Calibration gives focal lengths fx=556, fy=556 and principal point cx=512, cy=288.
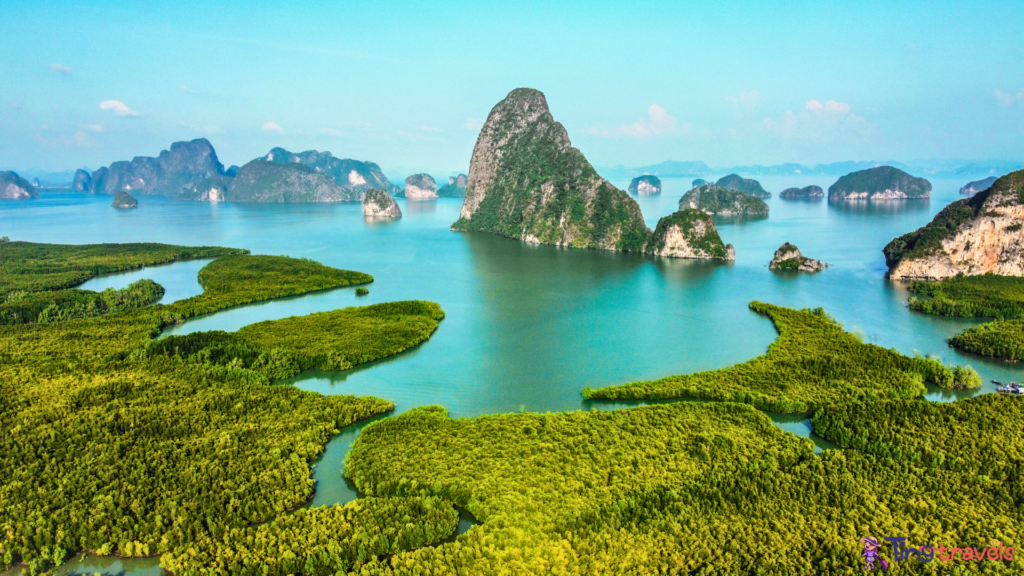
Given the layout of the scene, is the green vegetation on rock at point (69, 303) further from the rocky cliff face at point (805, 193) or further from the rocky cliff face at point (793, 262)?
the rocky cliff face at point (805, 193)

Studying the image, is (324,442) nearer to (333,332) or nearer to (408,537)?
(408,537)

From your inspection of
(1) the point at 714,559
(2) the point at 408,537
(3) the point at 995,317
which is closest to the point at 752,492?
(1) the point at 714,559

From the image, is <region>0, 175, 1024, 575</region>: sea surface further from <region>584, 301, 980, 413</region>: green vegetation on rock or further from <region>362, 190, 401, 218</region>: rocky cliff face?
<region>362, 190, 401, 218</region>: rocky cliff face

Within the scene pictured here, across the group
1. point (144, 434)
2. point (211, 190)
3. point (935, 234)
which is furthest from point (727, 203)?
point (211, 190)

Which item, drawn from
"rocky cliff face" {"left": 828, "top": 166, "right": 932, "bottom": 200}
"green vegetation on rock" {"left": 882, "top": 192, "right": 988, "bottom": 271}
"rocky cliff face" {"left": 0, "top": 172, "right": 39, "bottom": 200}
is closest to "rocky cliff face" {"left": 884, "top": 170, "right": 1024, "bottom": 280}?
"green vegetation on rock" {"left": 882, "top": 192, "right": 988, "bottom": 271}

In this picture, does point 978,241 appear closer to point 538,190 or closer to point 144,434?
point 538,190

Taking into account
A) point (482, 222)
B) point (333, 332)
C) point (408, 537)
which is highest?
point (482, 222)
